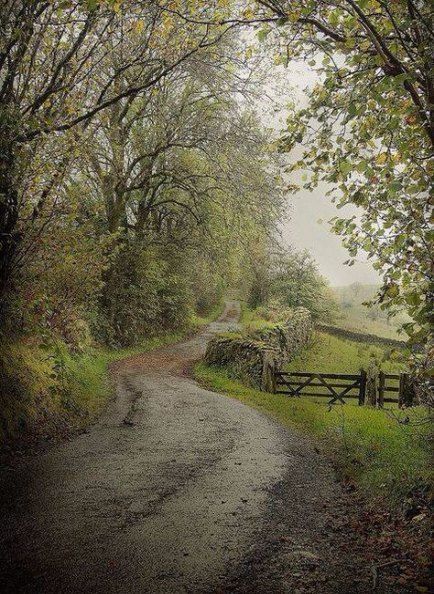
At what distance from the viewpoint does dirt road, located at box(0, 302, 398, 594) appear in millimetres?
4484

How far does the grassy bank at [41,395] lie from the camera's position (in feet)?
26.6

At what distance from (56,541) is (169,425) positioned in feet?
17.9

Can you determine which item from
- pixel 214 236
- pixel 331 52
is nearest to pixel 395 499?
pixel 331 52

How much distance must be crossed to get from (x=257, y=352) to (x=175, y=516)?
433 inches

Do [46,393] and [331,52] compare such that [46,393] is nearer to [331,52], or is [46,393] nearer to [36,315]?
[36,315]

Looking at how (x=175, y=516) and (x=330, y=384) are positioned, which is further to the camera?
(x=330, y=384)

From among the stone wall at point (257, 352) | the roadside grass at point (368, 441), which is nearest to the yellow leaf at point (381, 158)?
the roadside grass at point (368, 441)

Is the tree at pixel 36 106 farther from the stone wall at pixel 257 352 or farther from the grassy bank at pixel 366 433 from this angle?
the stone wall at pixel 257 352

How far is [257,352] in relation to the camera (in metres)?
16.6

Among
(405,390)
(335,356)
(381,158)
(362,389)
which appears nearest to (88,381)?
(362,389)

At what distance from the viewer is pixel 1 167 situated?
6.78 m

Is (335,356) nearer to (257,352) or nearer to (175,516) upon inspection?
(257,352)

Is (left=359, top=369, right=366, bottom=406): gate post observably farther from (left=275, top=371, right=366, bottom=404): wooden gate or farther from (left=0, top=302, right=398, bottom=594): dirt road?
(left=0, top=302, right=398, bottom=594): dirt road

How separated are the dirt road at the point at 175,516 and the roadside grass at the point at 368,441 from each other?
53 cm
